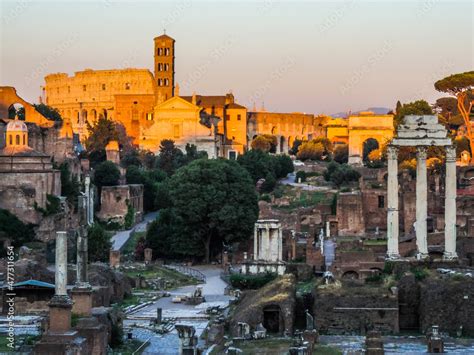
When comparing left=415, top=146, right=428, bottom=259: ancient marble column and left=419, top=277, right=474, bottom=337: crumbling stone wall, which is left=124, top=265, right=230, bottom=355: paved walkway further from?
left=415, top=146, right=428, bottom=259: ancient marble column

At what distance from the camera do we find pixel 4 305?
117 ft

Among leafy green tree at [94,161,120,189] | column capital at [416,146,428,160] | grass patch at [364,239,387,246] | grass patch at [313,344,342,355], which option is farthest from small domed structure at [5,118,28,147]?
grass patch at [313,344,342,355]

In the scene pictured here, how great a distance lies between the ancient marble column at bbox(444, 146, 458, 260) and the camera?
39.3 m

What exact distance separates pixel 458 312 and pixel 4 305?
13768 mm

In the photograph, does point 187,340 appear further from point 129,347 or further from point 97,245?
point 97,245

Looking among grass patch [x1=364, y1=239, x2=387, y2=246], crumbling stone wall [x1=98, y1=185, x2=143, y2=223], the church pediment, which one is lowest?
grass patch [x1=364, y1=239, x2=387, y2=246]

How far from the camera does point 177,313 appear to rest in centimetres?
3894

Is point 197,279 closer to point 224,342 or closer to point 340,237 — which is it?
point 340,237

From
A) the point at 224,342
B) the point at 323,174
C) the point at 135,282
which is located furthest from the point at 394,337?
the point at 323,174

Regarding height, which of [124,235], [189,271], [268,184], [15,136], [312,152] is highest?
[312,152]

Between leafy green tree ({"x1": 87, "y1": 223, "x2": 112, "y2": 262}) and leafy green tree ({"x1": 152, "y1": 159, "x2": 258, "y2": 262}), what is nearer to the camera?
leafy green tree ({"x1": 87, "y1": 223, "x2": 112, "y2": 262})

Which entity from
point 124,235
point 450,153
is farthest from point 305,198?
point 450,153

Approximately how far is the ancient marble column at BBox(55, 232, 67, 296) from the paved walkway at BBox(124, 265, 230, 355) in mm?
5322

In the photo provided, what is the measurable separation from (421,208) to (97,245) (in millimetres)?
17481
